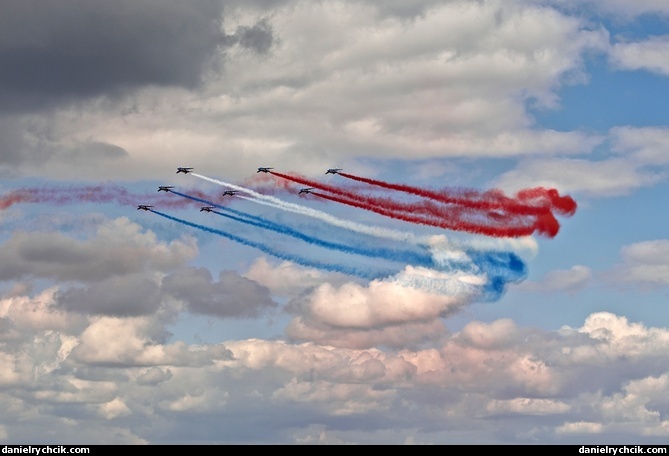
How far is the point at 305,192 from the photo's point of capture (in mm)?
196000

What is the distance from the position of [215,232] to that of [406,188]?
3982 cm
